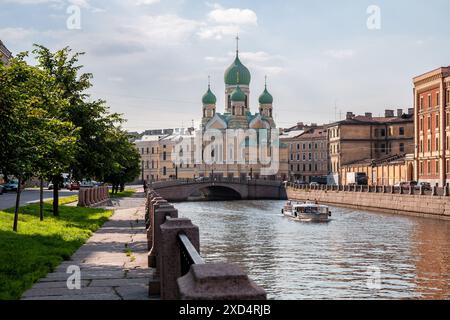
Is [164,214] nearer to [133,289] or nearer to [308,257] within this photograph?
[133,289]

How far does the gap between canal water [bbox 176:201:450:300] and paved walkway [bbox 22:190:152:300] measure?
15.4ft

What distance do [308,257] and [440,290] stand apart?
9865mm

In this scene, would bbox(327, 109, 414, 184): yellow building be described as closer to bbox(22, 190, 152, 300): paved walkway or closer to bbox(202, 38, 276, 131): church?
bbox(202, 38, 276, 131): church

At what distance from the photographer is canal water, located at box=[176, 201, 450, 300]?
76.6 feet

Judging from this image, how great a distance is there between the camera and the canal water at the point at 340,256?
920 inches

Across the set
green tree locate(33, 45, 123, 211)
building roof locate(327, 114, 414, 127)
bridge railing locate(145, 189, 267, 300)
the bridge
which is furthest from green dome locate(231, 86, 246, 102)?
bridge railing locate(145, 189, 267, 300)

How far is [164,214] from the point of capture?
13.8 metres

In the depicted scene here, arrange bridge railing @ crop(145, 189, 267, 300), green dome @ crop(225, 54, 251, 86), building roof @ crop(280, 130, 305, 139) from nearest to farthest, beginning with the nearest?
bridge railing @ crop(145, 189, 267, 300) < green dome @ crop(225, 54, 251, 86) < building roof @ crop(280, 130, 305, 139)

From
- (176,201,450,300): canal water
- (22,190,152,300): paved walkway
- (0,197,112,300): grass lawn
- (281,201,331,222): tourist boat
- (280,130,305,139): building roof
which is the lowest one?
(176,201,450,300): canal water

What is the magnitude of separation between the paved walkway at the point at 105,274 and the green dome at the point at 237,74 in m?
136

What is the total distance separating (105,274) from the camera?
15469mm

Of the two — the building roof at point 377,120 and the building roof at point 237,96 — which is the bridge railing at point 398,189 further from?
the building roof at point 237,96

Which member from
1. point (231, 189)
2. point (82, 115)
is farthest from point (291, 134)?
point (82, 115)

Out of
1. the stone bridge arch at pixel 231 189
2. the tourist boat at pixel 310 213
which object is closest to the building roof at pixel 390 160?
the stone bridge arch at pixel 231 189
